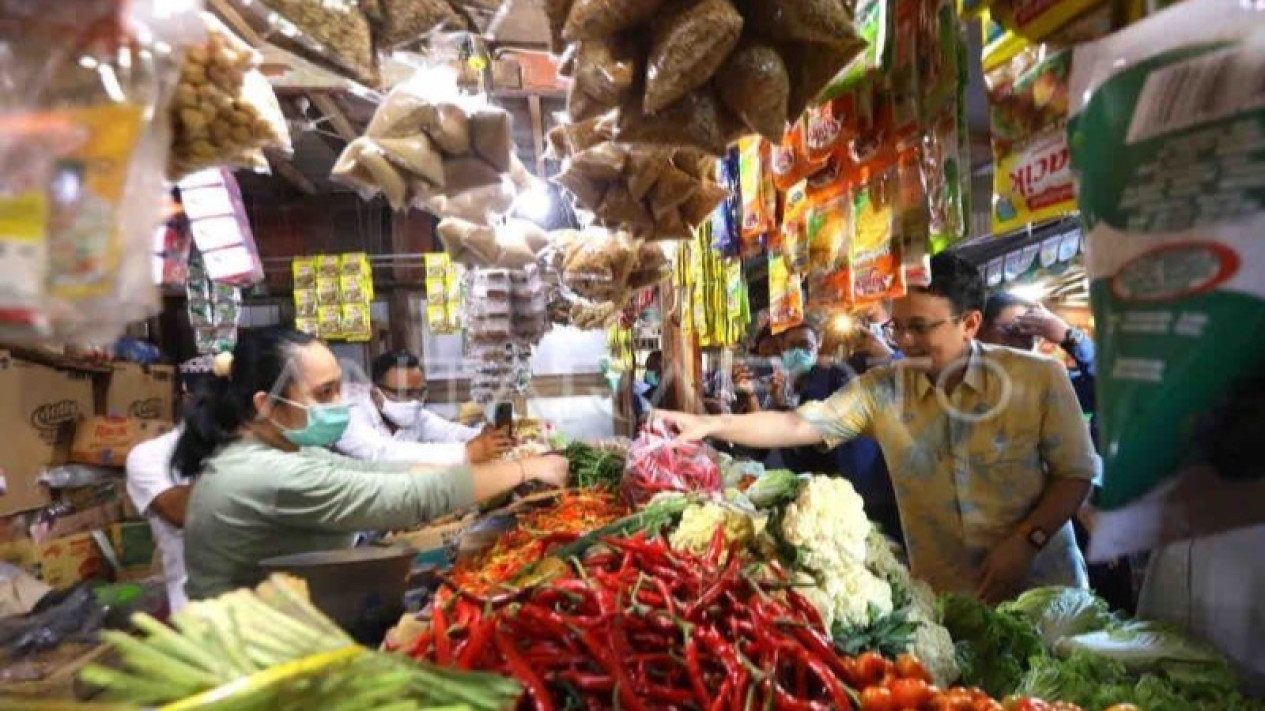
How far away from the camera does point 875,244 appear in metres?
2.46

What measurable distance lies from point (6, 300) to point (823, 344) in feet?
20.0

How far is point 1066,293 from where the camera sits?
7164mm

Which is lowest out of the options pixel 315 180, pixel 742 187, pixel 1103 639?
pixel 1103 639

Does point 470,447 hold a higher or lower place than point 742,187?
lower

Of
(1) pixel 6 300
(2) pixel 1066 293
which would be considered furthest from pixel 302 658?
(2) pixel 1066 293

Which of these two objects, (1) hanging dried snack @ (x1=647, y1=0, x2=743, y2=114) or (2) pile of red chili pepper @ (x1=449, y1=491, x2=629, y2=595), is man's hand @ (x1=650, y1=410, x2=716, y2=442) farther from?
(1) hanging dried snack @ (x1=647, y1=0, x2=743, y2=114)

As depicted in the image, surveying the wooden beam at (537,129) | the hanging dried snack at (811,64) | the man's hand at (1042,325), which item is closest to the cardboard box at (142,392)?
the wooden beam at (537,129)

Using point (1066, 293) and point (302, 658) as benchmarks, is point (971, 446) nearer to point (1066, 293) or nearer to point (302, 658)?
point (302, 658)

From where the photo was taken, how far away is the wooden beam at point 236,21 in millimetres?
1927

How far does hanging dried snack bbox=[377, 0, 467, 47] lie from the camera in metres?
1.99

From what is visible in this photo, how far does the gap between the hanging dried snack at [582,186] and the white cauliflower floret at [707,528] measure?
1472mm

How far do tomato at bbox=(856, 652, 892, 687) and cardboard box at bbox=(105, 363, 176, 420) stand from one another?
21.9ft

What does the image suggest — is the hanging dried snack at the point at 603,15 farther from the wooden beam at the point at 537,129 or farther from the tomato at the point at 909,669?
the wooden beam at the point at 537,129

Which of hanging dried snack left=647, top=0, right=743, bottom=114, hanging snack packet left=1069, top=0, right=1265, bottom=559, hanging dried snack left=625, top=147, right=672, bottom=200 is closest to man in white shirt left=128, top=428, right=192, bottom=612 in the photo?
hanging dried snack left=625, top=147, right=672, bottom=200
